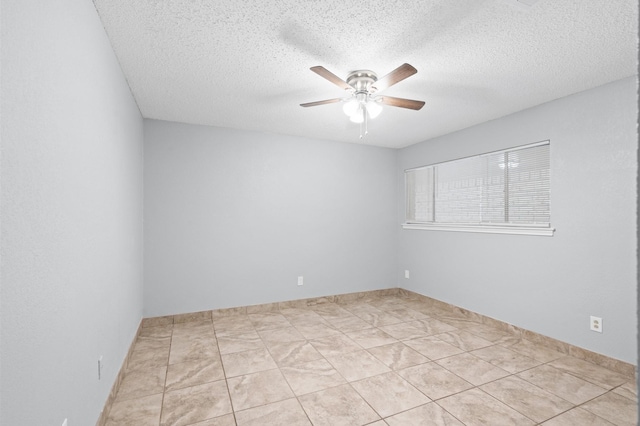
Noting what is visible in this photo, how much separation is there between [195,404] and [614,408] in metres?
2.79

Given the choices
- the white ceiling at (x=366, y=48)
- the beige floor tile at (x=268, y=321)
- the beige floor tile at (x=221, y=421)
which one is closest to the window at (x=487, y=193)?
the white ceiling at (x=366, y=48)

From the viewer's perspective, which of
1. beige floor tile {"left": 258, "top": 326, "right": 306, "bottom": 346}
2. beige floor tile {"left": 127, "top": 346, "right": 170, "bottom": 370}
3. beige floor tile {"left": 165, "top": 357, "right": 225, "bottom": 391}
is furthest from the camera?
beige floor tile {"left": 258, "top": 326, "right": 306, "bottom": 346}

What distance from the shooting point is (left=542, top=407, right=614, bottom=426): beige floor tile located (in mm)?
1822

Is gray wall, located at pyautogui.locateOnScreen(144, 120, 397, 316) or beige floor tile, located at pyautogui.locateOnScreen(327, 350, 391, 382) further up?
gray wall, located at pyautogui.locateOnScreen(144, 120, 397, 316)

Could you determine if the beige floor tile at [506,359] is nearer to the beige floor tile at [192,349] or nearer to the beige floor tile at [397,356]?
the beige floor tile at [397,356]

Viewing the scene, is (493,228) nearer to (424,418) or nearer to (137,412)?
(424,418)

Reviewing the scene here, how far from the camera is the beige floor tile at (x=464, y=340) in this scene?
291 cm

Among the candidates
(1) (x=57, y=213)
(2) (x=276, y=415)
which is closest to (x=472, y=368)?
(2) (x=276, y=415)

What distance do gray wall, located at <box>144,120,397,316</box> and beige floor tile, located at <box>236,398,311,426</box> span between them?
199 cm

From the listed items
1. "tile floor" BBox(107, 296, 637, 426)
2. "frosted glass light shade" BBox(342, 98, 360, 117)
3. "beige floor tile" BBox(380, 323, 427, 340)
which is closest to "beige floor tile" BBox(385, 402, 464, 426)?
"tile floor" BBox(107, 296, 637, 426)

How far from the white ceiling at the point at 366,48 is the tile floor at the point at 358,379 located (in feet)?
7.86

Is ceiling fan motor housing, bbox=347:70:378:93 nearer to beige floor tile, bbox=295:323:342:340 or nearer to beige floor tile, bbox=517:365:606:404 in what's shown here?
beige floor tile, bbox=295:323:342:340

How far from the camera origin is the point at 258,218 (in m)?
3.96

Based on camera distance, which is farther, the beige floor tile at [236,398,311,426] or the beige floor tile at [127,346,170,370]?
the beige floor tile at [127,346,170,370]
